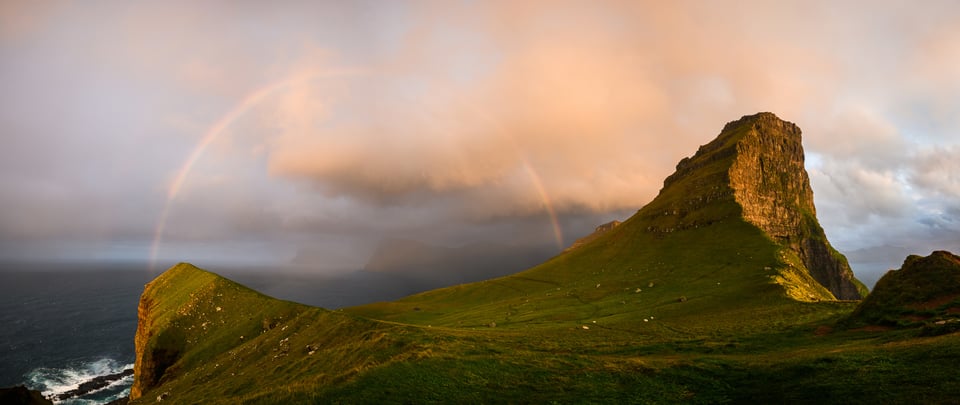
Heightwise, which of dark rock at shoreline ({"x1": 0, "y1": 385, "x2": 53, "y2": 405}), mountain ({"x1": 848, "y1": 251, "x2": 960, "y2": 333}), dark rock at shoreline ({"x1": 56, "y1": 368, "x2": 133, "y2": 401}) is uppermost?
mountain ({"x1": 848, "y1": 251, "x2": 960, "y2": 333})

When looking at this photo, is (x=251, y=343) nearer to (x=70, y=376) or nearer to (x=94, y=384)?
(x=94, y=384)

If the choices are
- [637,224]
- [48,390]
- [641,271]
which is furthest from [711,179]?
[48,390]

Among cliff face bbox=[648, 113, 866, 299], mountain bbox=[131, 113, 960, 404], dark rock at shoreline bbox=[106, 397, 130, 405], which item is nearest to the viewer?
mountain bbox=[131, 113, 960, 404]

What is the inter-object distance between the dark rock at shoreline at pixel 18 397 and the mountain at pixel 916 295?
258ft

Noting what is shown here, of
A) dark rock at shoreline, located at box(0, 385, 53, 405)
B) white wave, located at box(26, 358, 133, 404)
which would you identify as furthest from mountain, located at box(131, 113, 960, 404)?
white wave, located at box(26, 358, 133, 404)

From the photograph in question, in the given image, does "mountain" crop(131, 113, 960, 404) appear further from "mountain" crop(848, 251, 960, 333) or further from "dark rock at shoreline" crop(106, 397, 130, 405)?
"dark rock at shoreline" crop(106, 397, 130, 405)

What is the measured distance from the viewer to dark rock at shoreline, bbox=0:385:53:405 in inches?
1292

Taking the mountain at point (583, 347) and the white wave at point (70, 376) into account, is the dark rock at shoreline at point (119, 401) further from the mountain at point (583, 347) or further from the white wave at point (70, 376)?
the mountain at point (583, 347)

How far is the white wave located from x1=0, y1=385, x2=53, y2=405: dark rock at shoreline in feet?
371

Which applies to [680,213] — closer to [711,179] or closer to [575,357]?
[711,179]

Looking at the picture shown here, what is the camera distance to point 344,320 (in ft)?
147

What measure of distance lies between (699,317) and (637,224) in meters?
136

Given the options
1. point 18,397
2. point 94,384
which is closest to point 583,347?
point 18,397

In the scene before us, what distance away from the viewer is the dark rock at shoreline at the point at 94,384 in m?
114
